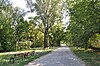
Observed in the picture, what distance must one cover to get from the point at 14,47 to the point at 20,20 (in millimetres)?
8916

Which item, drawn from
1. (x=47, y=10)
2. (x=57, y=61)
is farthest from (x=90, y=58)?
(x=47, y=10)

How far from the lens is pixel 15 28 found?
204 ft

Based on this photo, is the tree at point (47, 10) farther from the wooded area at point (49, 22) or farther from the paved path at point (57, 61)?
the paved path at point (57, 61)

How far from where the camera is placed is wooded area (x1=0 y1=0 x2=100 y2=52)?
2142 cm

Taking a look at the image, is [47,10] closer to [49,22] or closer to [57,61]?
[49,22]

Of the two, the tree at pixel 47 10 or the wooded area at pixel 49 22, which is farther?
the tree at pixel 47 10

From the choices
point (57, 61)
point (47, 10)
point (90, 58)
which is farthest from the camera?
point (47, 10)

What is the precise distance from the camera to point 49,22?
52500 mm

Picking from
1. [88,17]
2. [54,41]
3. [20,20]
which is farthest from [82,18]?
[54,41]

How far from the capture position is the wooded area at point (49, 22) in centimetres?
2142

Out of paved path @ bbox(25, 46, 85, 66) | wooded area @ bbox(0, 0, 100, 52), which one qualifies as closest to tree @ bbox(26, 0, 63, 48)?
wooded area @ bbox(0, 0, 100, 52)

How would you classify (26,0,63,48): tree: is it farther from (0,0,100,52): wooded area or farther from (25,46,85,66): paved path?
(25,46,85,66): paved path

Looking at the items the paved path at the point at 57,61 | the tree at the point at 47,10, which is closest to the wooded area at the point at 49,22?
the tree at the point at 47,10

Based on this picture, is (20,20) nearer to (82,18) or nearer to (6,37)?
(6,37)
